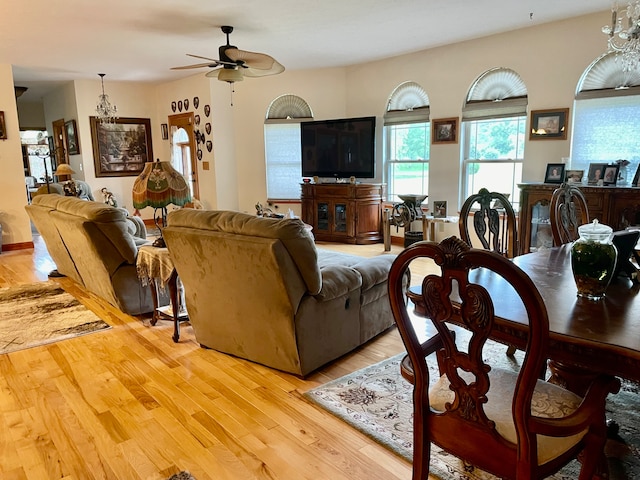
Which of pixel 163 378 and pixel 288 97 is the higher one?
pixel 288 97

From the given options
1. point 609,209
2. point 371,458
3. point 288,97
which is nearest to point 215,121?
point 288,97

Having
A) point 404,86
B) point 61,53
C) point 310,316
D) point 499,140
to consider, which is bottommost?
point 310,316

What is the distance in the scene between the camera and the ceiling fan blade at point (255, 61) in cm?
437

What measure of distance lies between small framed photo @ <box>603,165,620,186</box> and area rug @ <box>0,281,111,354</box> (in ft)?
15.1

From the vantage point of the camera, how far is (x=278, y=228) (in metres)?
2.41

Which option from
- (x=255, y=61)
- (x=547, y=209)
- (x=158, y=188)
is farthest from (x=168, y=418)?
(x=547, y=209)

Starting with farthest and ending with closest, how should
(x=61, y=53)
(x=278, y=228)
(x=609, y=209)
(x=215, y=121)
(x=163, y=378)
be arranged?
(x=215, y=121), (x=61, y=53), (x=609, y=209), (x=163, y=378), (x=278, y=228)

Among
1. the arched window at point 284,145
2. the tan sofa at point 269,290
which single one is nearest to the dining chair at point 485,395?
the tan sofa at point 269,290

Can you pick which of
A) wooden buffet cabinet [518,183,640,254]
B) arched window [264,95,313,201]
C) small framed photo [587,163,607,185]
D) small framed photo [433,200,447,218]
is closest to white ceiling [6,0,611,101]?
arched window [264,95,313,201]

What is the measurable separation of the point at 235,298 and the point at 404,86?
4.83m

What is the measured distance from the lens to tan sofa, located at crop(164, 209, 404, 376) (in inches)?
96.9

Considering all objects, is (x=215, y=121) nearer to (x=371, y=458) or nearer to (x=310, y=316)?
(x=310, y=316)

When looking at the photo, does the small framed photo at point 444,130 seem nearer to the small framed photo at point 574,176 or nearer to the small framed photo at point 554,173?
the small framed photo at point 554,173

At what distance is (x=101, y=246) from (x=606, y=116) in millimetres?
4877
